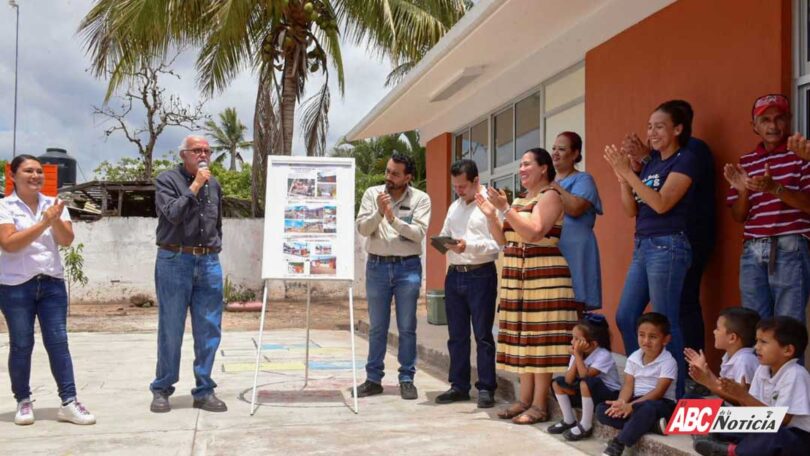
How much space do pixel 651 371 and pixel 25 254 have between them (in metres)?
3.82

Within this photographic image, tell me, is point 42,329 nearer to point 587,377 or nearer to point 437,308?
point 587,377

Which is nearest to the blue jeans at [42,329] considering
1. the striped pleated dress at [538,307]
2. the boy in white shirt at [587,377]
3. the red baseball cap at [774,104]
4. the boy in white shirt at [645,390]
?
the striped pleated dress at [538,307]

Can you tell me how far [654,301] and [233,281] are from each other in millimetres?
13877

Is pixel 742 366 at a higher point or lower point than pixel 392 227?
lower

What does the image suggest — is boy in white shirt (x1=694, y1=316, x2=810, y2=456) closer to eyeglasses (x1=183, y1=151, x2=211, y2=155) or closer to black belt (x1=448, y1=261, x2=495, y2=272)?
black belt (x1=448, y1=261, x2=495, y2=272)

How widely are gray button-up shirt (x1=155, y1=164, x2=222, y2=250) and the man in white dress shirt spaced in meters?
1.70

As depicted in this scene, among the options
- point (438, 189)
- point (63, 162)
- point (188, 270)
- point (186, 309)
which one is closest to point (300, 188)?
point (188, 270)

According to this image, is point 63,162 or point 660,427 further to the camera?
point 63,162

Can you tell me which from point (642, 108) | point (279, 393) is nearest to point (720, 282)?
point (642, 108)

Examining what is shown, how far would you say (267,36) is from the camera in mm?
14195

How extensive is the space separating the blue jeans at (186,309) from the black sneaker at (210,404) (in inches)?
1.5

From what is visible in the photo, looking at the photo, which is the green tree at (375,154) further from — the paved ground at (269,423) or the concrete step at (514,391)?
the paved ground at (269,423)

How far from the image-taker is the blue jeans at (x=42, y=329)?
460 cm

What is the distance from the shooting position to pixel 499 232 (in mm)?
4684
